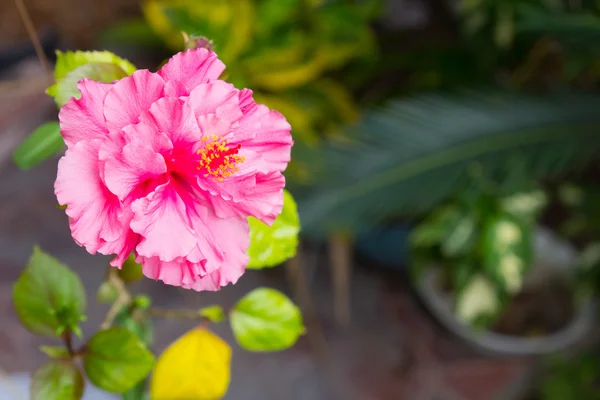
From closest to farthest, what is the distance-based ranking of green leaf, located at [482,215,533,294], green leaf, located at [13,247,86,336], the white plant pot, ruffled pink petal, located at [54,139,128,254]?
1. ruffled pink petal, located at [54,139,128,254]
2. green leaf, located at [13,247,86,336]
3. green leaf, located at [482,215,533,294]
4. the white plant pot

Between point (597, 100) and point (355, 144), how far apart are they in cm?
48

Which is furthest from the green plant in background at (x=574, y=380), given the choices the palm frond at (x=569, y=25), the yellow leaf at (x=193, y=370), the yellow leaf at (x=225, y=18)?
the yellow leaf at (x=193, y=370)

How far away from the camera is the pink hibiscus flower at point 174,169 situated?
28 centimetres

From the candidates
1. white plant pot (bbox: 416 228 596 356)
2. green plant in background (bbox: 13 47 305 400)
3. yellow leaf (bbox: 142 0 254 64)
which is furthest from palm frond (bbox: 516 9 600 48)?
green plant in background (bbox: 13 47 305 400)

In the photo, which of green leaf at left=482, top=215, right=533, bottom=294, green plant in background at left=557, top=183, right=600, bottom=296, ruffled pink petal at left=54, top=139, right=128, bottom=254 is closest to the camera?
ruffled pink petal at left=54, top=139, right=128, bottom=254

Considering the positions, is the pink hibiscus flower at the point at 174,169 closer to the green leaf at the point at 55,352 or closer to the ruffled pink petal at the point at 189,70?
the ruffled pink petal at the point at 189,70

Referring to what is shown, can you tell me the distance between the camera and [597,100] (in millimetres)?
1114

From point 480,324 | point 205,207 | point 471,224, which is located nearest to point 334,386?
point 480,324

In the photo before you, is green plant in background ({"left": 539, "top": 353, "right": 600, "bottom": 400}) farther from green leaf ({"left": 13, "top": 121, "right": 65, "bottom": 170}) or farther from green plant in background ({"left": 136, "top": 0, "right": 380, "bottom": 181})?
green leaf ({"left": 13, "top": 121, "right": 65, "bottom": 170})

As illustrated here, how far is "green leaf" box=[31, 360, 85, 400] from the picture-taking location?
37 centimetres

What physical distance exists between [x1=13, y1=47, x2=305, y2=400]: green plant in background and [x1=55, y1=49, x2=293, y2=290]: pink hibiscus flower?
56 millimetres

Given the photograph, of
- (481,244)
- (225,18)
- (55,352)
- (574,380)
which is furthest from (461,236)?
(55,352)

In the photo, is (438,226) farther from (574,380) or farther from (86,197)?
(86,197)

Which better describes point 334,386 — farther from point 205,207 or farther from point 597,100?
point 205,207
